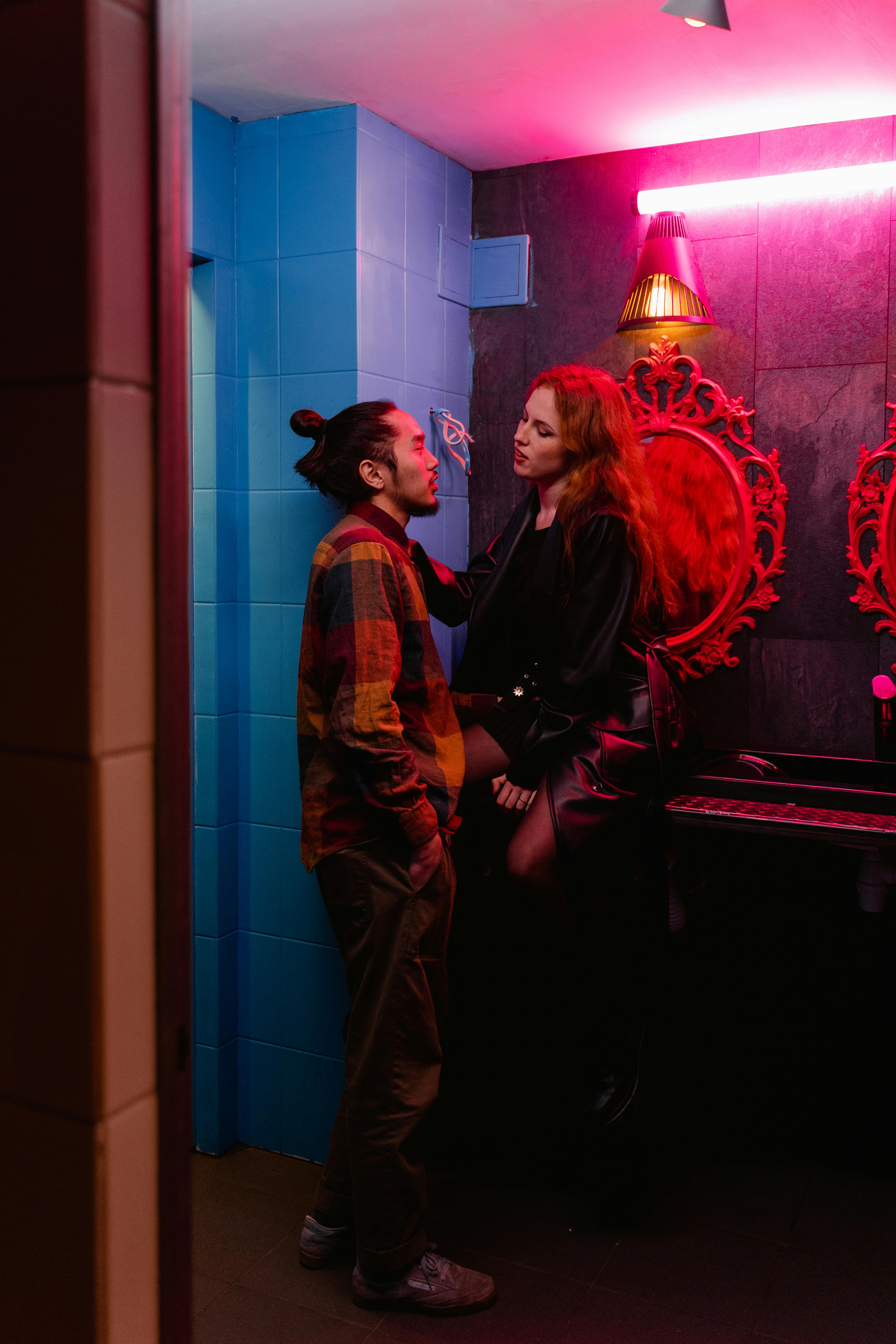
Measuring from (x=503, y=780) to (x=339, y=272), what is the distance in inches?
51.8

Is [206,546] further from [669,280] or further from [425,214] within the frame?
[669,280]

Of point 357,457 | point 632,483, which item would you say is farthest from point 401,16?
point 632,483

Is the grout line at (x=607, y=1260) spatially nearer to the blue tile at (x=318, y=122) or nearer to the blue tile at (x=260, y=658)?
the blue tile at (x=260, y=658)

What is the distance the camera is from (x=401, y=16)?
2186 mm

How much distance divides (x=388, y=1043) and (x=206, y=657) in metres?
1.13

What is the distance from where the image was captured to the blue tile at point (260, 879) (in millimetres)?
2838

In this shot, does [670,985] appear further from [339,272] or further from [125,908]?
[125,908]

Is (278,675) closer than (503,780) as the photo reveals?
No

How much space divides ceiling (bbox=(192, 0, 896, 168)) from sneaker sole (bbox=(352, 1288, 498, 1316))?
8.66 feet

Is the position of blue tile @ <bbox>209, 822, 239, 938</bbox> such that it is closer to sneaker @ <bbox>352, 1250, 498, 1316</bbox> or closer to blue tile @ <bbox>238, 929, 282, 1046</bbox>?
blue tile @ <bbox>238, 929, 282, 1046</bbox>

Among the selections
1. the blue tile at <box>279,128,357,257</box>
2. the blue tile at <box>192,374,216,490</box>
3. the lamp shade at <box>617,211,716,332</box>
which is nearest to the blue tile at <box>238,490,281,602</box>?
the blue tile at <box>192,374,216,490</box>

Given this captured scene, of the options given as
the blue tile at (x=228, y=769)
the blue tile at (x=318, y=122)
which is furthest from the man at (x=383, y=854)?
the blue tile at (x=318, y=122)

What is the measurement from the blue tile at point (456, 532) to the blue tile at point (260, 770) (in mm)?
720

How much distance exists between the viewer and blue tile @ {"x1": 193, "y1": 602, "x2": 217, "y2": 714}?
2.79 meters
